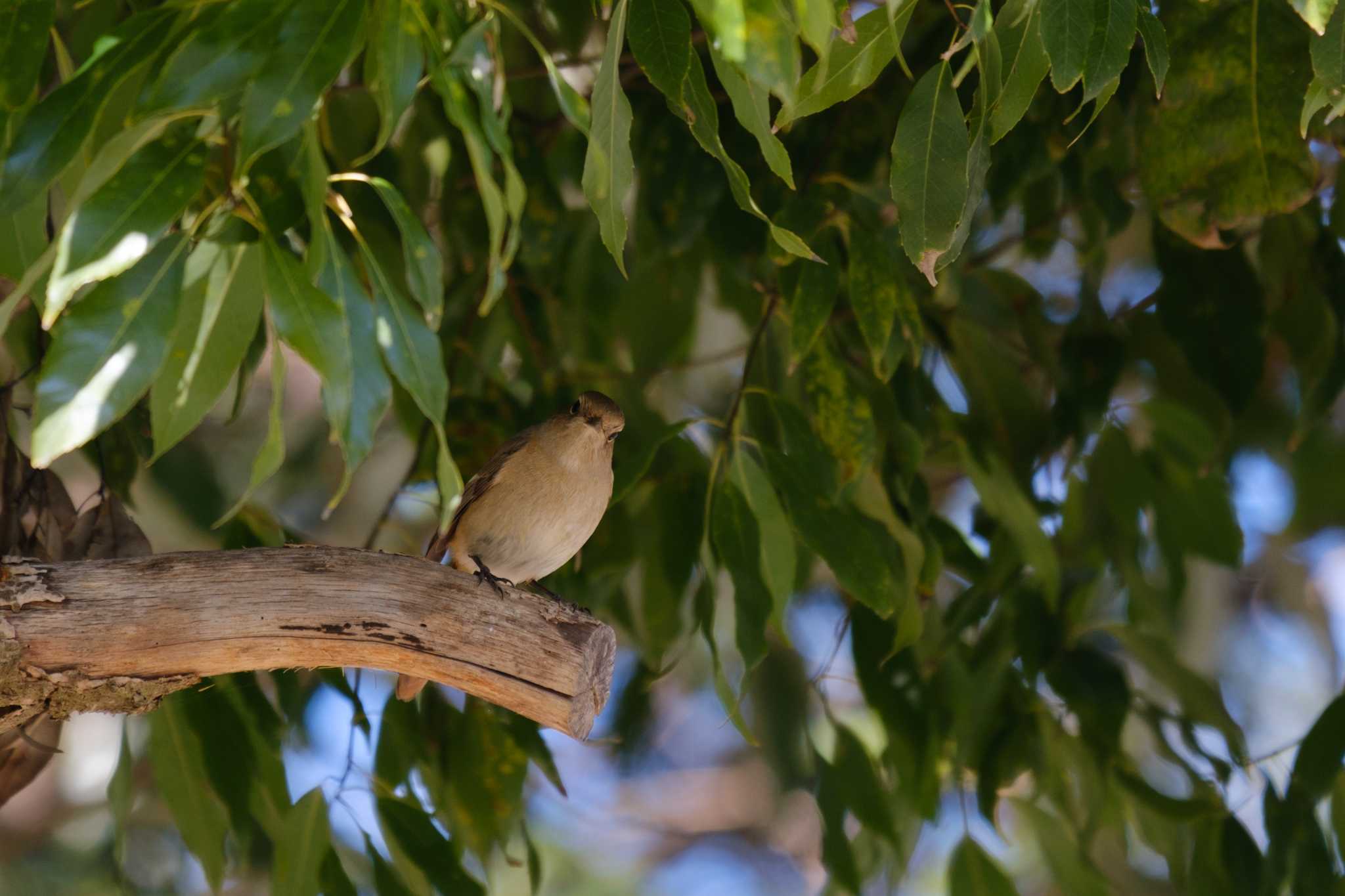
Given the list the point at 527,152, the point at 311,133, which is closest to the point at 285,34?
the point at 311,133

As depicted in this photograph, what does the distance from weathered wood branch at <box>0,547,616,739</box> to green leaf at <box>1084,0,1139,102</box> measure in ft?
4.87

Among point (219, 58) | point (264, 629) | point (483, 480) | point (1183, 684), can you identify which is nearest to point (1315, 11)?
point (219, 58)

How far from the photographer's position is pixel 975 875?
3.57 metres

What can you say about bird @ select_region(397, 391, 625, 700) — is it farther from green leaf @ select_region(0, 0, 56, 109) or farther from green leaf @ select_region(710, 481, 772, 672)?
green leaf @ select_region(0, 0, 56, 109)

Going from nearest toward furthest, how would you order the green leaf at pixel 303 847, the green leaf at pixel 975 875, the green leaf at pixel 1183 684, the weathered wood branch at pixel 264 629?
the weathered wood branch at pixel 264 629 < the green leaf at pixel 303 847 < the green leaf at pixel 975 875 < the green leaf at pixel 1183 684

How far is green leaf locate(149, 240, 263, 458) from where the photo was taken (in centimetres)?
187

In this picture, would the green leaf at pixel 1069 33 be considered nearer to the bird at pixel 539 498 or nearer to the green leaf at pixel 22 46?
the green leaf at pixel 22 46

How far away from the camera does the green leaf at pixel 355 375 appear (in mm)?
1786

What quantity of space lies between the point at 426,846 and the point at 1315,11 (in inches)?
98.9

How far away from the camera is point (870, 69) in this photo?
1.99 meters

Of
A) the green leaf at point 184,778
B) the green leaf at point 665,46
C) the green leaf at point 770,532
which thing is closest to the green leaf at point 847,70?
the green leaf at point 665,46

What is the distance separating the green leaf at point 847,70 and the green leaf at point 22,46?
1075mm

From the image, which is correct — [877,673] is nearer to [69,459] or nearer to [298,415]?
[69,459]

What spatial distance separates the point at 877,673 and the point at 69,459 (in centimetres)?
352
